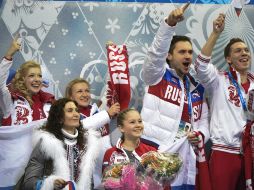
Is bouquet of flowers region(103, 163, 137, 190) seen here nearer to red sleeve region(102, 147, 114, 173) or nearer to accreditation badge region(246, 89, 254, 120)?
red sleeve region(102, 147, 114, 173)

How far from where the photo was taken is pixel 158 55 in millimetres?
3908

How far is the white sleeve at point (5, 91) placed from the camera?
3.98 meters

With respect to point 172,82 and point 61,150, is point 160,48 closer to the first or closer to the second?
point 172,82

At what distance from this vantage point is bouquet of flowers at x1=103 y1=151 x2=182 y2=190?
3.23 meters

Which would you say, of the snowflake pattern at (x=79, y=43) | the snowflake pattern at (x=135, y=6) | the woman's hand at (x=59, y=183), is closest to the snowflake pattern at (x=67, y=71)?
the snowflake pattern at (x=79, y=43)

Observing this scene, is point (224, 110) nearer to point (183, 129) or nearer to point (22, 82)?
point (183, 129)

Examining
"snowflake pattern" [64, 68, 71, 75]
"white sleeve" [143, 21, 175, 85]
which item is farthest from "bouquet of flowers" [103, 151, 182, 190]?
"snowflake pattern" [64, 68, 71, 75]

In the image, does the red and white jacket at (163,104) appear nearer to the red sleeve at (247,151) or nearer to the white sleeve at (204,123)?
the white sleeve at (204,123)

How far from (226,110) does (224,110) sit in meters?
0.02

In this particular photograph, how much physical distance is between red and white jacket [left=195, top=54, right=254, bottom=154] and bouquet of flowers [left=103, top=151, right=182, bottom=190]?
97 centimetres

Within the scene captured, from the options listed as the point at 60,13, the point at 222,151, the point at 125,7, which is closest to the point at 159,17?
the point at 125,7

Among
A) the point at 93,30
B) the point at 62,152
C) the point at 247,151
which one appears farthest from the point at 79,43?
the point at 247,151

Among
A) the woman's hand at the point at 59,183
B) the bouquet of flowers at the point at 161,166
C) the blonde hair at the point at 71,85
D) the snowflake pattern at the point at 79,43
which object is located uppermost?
the snowflake pattern at the point at 79,43

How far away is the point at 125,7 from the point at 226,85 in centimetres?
115
